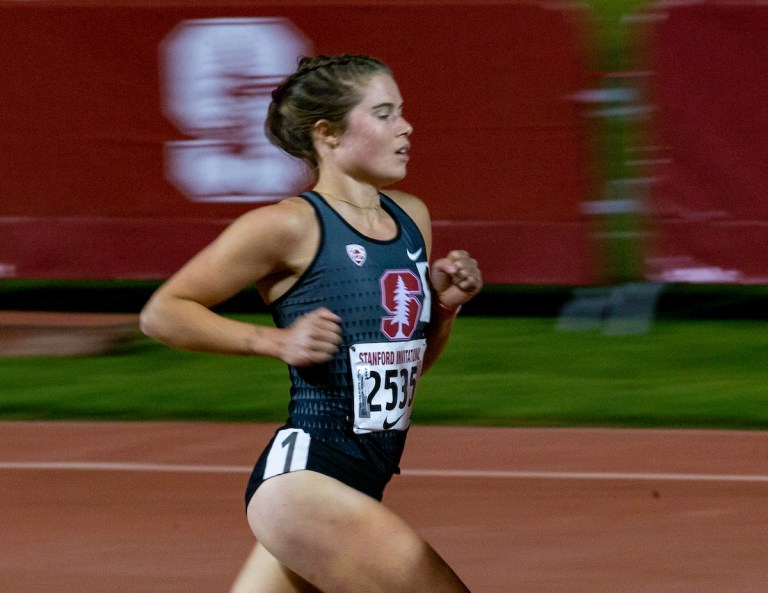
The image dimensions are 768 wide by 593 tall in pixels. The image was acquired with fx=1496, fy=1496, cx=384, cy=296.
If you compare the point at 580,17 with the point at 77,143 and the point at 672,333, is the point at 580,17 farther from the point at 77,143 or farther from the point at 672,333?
the point at 77,143

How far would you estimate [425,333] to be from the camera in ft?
11.6

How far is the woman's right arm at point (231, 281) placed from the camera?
10.3 feet

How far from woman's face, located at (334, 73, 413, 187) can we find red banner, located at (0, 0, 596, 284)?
5.48m

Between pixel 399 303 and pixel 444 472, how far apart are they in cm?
316

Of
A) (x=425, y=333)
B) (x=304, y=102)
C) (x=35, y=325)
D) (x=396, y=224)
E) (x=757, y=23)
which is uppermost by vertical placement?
(x=304, y=102)

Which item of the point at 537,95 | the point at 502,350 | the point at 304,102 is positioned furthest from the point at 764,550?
the point at 537,95

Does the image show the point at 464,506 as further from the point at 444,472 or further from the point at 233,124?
the point at 233,124

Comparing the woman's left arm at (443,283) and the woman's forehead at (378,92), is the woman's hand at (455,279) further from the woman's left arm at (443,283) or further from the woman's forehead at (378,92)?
the woman's forehead at (378,92)

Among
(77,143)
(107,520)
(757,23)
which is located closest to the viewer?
(107,520)

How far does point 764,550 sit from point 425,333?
2.34 meters

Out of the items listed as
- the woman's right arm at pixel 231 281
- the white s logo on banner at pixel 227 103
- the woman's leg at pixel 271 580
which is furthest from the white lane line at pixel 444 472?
the woman's right arm at pixel 231 281

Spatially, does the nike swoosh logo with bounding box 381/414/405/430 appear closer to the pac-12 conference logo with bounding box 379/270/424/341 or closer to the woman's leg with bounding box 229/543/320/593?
the pac-12 conference logo with bounding box 379/270/424/341

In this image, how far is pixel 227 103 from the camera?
9070 millimetres

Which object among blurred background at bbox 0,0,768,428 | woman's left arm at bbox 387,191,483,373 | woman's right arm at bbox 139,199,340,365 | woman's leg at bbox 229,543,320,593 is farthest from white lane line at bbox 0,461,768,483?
woman's right arm at bbox 139,199,340,365
